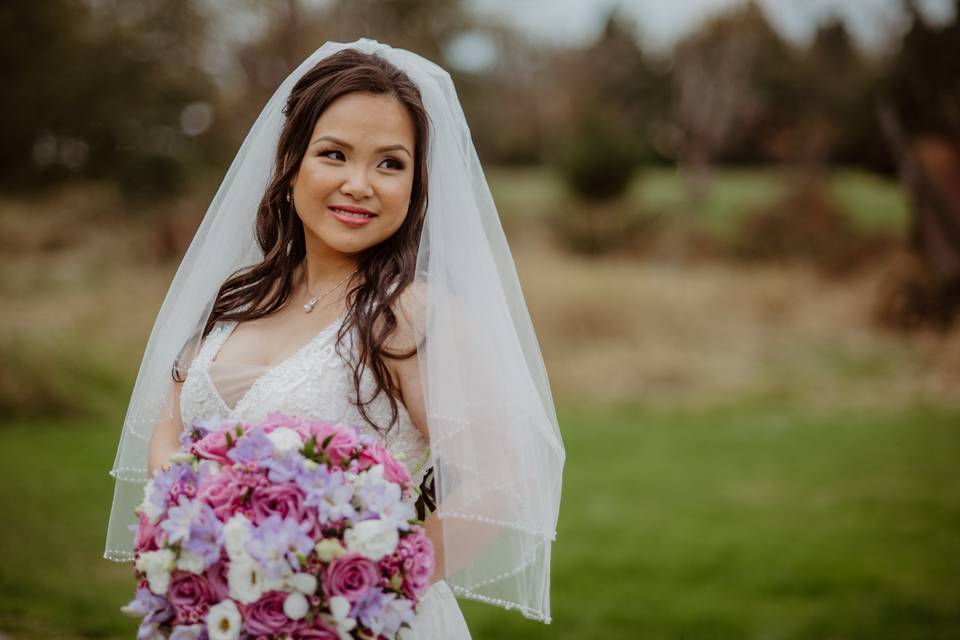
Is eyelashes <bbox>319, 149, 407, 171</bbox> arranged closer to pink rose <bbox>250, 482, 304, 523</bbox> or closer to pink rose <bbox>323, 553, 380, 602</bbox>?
pink rose <bbox>250, 482, 304, 523</bbox>

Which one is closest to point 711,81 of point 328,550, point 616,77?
point 616,77

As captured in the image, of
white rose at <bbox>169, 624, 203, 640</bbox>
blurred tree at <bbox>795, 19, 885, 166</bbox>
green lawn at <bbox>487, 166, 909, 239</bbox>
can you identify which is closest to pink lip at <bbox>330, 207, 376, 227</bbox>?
white rose at <bbox>169, 624, 203, 640</bbox>

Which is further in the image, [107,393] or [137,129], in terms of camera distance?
[137,129]

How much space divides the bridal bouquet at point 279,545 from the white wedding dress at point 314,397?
28 centimetres

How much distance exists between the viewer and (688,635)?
5.40 m

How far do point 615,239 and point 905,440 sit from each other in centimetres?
1299

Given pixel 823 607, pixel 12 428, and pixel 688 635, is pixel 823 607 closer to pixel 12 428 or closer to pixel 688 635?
pixel 688 635

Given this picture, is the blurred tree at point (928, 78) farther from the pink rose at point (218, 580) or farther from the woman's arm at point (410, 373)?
the pink rose at point (218, 580)

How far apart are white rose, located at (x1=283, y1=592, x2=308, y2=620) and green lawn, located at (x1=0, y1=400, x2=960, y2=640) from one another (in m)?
3.70

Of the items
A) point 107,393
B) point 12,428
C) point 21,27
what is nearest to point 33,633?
point 12,428

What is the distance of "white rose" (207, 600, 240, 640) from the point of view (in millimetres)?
1804

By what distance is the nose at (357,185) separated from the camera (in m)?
2.30

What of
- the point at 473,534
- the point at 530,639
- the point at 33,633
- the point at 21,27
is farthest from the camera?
the point at 21,27

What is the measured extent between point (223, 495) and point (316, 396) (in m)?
0.46
